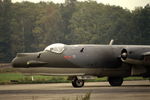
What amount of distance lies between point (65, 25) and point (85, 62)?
90.9m

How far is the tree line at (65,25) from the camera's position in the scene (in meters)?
106

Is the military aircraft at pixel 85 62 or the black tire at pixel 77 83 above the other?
the military aircraft at pixel 85 62

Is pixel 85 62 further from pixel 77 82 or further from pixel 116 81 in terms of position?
pixel 116 81

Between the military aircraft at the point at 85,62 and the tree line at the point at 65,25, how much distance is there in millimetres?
55175

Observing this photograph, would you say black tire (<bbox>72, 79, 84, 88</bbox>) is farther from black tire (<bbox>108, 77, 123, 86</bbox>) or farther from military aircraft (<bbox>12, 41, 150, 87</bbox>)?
black tire (<bbox>108, 77, 123, 86</bbox>)

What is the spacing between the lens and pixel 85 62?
4031 centimetres

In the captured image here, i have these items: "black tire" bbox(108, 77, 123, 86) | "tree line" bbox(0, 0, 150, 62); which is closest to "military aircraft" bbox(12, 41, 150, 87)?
"black tire" bbox(108, 77, 123, 86)

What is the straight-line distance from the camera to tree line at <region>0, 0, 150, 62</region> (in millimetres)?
106294

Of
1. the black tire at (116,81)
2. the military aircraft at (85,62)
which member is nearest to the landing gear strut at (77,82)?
the military aircraft at (85,62)

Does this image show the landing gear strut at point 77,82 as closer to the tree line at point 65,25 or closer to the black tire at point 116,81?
the black tire at point 116,81

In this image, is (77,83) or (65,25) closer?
(77,83)

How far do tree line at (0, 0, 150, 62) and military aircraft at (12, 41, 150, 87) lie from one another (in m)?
55.2

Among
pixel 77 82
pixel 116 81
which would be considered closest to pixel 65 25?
pixel 116 81

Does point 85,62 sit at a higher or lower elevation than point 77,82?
higher
